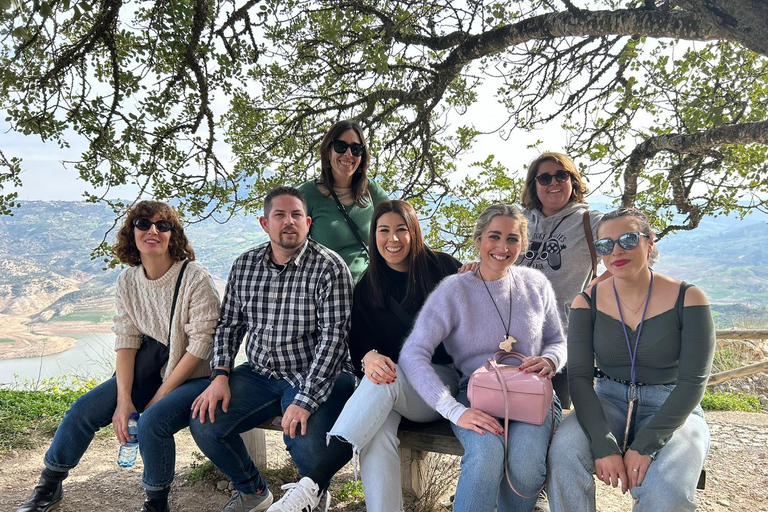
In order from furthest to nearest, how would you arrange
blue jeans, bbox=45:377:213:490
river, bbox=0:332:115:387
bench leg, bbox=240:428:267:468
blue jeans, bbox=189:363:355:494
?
river, bbox=0:332:115:387, bench leg, bbox=240:428:267:468, blue jeans, bbox=45:377:213:490, blue jeans, bbox=189:363:355:494

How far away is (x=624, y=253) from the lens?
2.52 metres

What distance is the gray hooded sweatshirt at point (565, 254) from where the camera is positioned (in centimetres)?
332

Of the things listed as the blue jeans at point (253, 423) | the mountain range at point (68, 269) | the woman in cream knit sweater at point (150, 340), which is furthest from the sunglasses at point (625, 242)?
the mountain range at point (68, 269)

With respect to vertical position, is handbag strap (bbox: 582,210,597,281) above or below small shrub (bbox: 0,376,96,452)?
above

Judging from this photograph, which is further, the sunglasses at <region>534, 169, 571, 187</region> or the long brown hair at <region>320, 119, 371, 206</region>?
the long brown hair at <region>320, 119, 371, 206</region>

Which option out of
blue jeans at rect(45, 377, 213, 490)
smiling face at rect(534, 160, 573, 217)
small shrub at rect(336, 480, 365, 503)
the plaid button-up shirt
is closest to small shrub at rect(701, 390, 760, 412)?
smiling face at rect(534, 160, 573, 217)

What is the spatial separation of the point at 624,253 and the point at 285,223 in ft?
6.14

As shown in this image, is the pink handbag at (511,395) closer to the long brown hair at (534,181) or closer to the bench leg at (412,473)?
the bench leg at (412,473)

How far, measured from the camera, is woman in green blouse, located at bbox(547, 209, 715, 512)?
88.4 inches

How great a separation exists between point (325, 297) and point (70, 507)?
225 centimetres

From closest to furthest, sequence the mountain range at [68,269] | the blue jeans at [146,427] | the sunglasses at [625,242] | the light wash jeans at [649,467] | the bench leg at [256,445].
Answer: the light wash jeans at [649,467], the sunglasses at [625,242], the blue jeans at [146,427], the bench leg at [256,445], the mountain range at [68,269]

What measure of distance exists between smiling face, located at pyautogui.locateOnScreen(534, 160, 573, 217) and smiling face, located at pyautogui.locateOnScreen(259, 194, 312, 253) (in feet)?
5.19

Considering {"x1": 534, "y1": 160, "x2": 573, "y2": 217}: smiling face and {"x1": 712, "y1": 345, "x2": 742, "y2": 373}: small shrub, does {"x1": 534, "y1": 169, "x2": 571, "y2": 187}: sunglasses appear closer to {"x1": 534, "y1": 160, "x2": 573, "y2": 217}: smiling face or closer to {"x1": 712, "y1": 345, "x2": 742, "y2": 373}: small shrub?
{"x1": 534, "y1": 160, "x2": 573, "y2": 217}: smiling face

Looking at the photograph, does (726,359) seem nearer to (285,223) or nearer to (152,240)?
(285,223)
